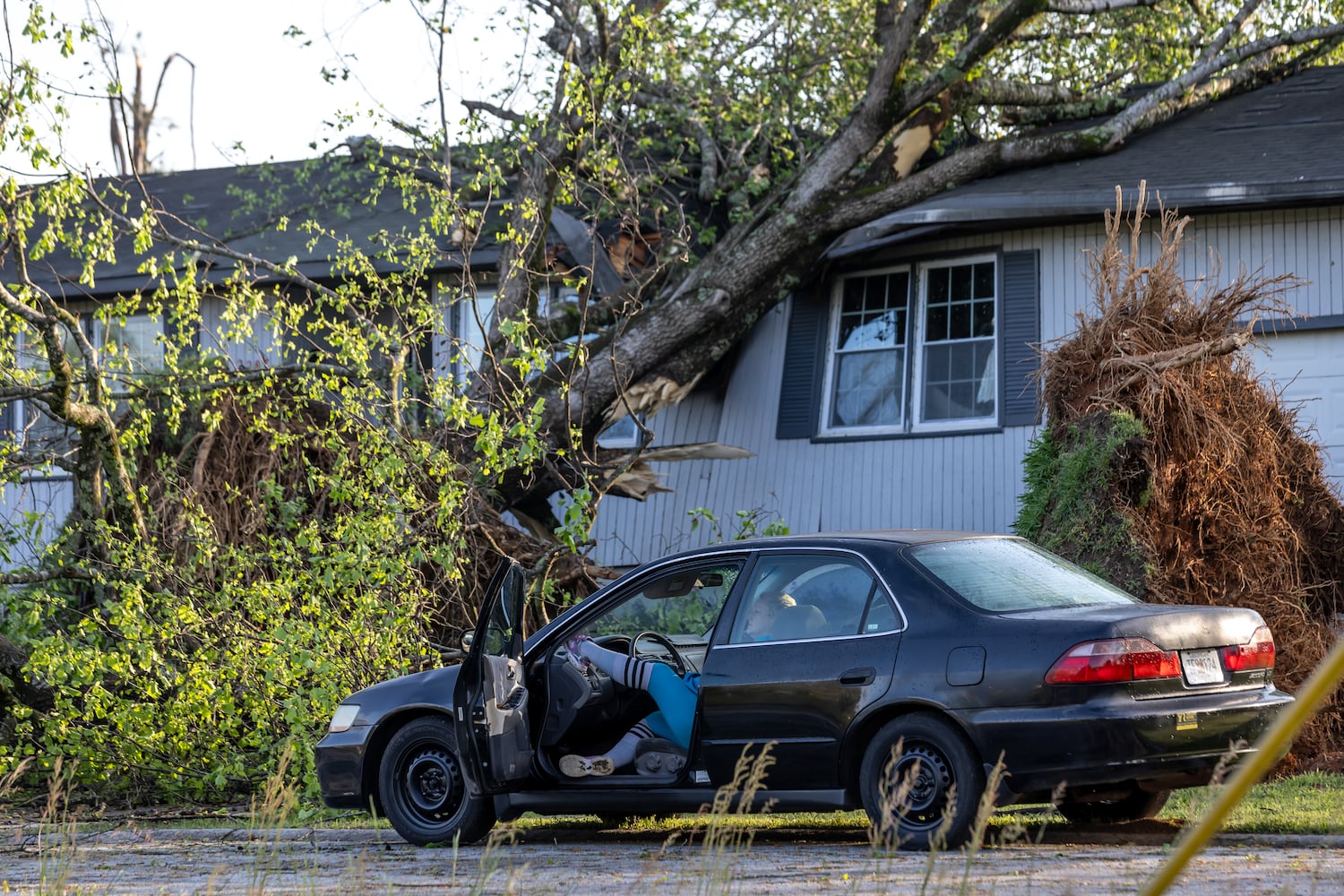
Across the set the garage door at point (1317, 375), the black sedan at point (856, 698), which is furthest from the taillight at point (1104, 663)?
the garage door at point (1317, 375)

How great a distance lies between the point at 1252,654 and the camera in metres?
6.27

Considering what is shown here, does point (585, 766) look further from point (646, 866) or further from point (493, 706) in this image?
point (646, 866)

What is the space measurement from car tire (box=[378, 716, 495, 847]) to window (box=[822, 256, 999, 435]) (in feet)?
24.8

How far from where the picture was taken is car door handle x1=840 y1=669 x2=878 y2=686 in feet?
20.3

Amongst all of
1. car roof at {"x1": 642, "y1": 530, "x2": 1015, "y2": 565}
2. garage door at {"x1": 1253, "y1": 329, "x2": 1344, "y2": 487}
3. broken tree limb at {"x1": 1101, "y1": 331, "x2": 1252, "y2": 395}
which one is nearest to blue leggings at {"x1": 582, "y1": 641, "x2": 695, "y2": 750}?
car roof at {"x1": 642, "y1": 530, "x2": 1015, "y2": 565}

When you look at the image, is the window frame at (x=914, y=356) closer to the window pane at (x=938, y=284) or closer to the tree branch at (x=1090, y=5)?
the window pane at (x=938, y=284)

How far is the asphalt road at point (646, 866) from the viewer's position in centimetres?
512

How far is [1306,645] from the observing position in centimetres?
911

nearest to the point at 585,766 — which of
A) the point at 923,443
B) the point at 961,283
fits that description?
the point at 923,443

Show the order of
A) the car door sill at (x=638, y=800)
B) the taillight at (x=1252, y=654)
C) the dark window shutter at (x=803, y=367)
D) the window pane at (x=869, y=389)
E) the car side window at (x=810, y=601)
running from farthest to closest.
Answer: the dark window shutter at (x=803, y=367) < the window pane at (x=869, y=389) < the car side window at (x=810, y=601) < the car door sill at (x=638, y=800) < the taillight at (x=1252, y=654)

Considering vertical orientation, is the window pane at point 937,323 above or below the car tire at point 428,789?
above

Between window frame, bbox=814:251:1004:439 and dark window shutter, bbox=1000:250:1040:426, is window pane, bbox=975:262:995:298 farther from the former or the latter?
dark window shutter, bbox=1000:250:1040:426

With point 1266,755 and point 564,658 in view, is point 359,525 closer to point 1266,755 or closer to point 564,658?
point 564,658

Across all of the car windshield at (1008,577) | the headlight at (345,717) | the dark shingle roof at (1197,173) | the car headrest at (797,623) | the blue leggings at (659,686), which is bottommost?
the headlight at (345,717)
